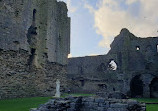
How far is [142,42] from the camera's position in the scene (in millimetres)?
25906

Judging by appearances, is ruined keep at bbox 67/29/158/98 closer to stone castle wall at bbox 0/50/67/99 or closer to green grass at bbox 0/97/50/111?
stone castle wall at bbox 0/50/67/99

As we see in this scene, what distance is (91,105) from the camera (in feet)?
24.4

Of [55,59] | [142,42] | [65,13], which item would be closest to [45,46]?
[55,59]

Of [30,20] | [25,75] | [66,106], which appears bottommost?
[66,106]

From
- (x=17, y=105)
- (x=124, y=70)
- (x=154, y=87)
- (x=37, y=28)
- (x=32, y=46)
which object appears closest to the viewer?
(x=17, y=105)

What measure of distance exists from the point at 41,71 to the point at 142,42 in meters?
13.9

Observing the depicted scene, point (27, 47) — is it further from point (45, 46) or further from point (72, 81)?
point (72, 81)

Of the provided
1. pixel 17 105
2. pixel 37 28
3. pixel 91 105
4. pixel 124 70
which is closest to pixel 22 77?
pixel 37 28

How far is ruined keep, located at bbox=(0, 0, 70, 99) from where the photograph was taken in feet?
46.9

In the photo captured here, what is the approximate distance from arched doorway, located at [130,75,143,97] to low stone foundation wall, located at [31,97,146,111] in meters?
17.8

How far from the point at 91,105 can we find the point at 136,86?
18.5 m

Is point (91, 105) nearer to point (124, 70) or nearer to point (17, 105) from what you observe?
point (17, 105)

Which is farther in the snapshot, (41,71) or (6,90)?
(41,71)

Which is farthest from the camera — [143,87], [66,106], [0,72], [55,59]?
[143,87]
